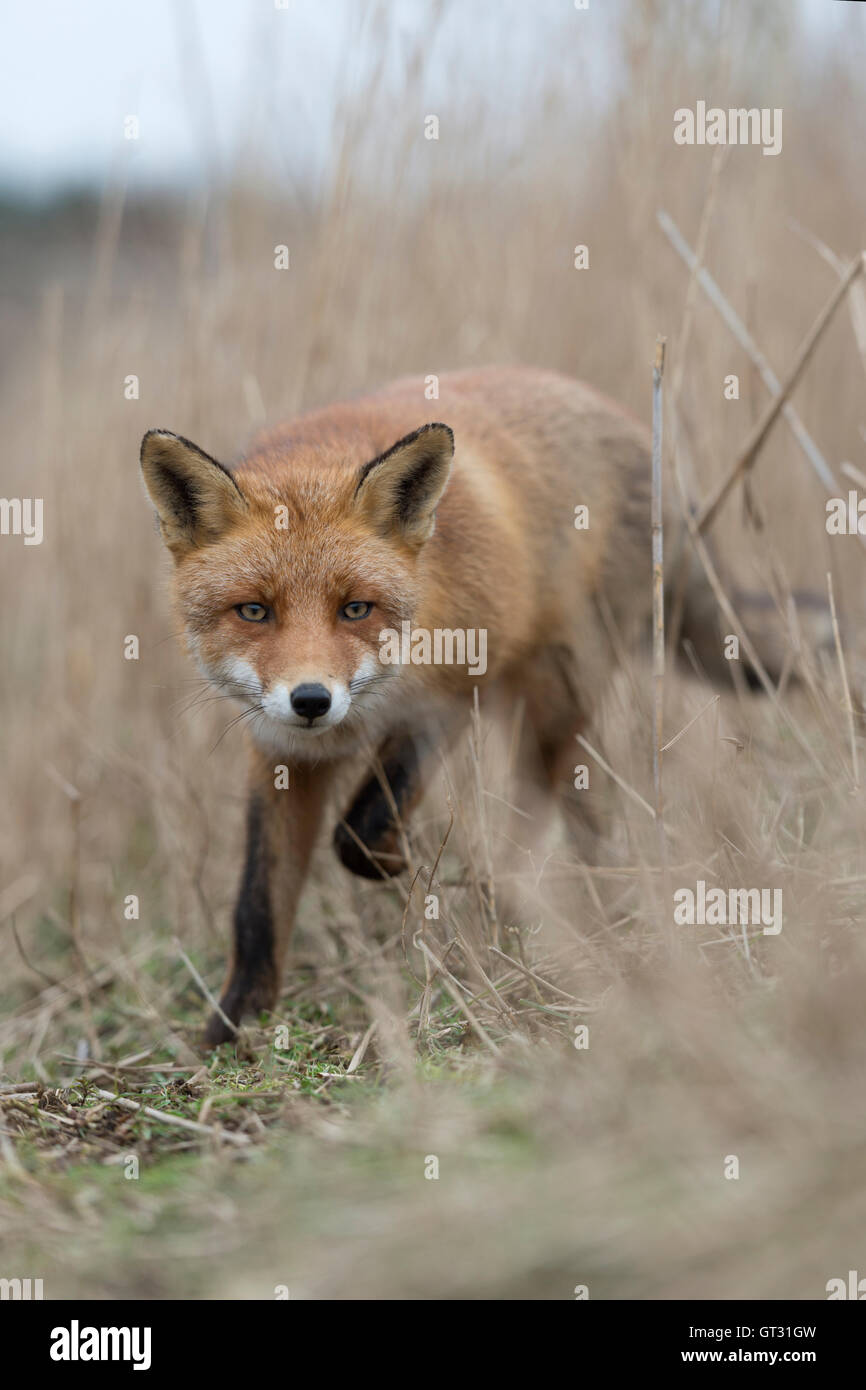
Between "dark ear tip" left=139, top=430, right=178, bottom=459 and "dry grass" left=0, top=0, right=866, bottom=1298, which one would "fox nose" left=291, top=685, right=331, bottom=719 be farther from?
"dark ear tip" left=139, top=430, right=178, bottom=459

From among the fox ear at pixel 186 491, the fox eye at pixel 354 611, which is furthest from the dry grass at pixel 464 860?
the fox ear at pixel 186 491

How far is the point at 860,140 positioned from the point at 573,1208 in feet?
19.5

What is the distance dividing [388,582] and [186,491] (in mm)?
526

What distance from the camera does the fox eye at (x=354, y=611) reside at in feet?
→ 9.11

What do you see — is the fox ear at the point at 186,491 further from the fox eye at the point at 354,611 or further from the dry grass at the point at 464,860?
the dry grass at the point at 464,860

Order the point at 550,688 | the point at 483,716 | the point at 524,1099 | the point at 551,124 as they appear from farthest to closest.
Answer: the point at 551,124 → the point at 550,688 → the point at 483,716 → the point at 524,1099

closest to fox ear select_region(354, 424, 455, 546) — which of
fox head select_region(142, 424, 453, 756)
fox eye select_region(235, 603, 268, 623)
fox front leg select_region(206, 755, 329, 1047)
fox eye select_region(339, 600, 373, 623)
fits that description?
fox head select_region(142, 424, 453, 756)

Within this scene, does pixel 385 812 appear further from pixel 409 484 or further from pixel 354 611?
pixel 409 484

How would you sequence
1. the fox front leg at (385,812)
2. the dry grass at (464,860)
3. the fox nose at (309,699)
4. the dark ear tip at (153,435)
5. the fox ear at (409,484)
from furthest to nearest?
1. the fox front leg at (385,812)
2. the fox ear at (409,484)
3. the dark ear tip at (153,435)
4. the fox nose at (309,699)
5. the dry grass at (464,860)

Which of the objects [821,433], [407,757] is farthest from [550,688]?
[821,433]

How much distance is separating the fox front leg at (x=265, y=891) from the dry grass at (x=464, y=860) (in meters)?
0.14

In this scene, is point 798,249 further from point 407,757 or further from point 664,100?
point 407,757

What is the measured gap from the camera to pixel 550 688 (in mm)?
3863

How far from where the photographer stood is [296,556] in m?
2.75
